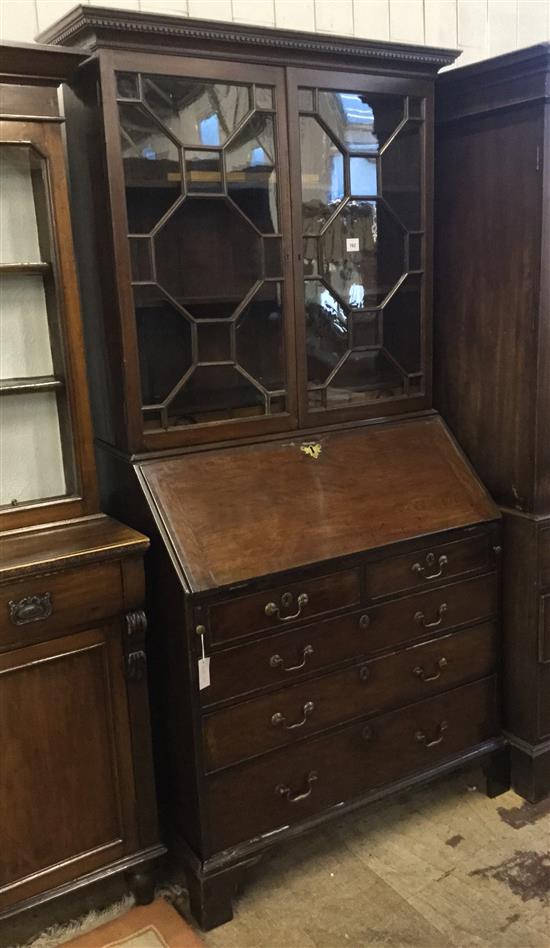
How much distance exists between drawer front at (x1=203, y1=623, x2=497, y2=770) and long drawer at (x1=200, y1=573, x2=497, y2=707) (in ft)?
0.12

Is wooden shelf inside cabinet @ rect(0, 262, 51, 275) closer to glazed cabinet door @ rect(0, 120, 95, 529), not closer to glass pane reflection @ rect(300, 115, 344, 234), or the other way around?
glazed cabinet door @ rect(0, 120, 95, 529)

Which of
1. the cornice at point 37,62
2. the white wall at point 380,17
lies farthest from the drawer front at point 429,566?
the white wall at point 380,17

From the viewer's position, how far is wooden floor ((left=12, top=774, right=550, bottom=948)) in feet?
5.95

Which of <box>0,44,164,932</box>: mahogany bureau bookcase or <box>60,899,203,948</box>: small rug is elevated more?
<box>0,44,164,932</box>: mahogany bureau bookcase

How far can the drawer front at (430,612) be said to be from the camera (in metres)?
1.98

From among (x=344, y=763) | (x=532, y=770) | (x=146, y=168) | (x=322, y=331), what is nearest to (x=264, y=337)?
(x=322, y=331)

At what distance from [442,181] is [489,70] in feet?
0.96

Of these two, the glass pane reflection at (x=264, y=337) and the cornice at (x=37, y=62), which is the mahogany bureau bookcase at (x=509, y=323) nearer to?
the glass pane reflection at (x=264, y=337)

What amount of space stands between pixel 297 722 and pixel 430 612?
44 centimetres

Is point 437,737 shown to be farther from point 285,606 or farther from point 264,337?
point 264,337

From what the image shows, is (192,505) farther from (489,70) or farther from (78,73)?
(489,70)

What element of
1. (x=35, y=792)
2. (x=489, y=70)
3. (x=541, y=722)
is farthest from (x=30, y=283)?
(x=541, y=722)

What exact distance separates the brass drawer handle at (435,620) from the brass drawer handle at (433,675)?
10 centimetres

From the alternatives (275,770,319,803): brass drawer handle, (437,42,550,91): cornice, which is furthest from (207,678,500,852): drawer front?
(437,42,550,91): cornice
